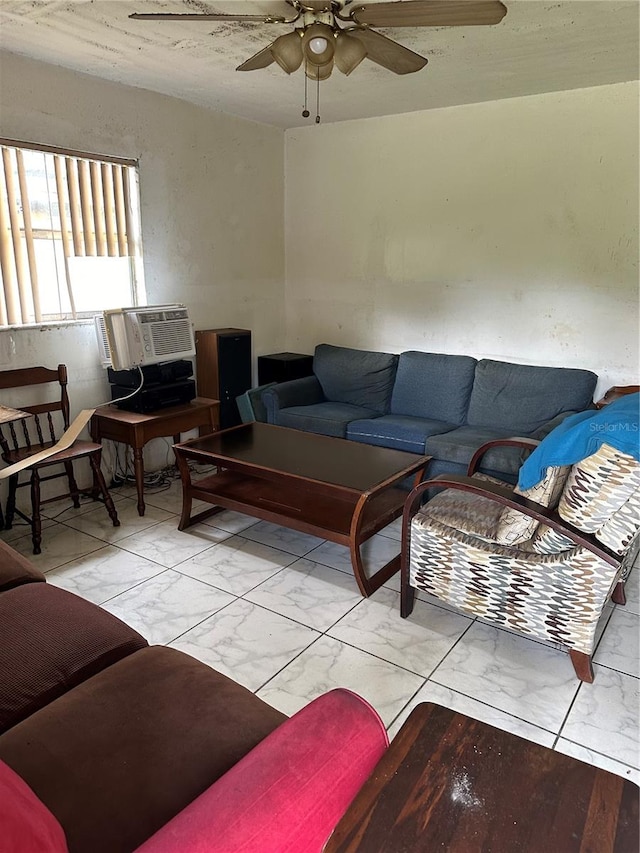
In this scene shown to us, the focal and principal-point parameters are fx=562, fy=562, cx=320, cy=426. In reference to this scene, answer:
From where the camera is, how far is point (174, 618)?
2312 millimetres

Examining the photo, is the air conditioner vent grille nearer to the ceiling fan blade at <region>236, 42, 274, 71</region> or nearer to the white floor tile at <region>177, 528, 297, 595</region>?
the white floor tile at <region>177, 528, 297, 595</region>

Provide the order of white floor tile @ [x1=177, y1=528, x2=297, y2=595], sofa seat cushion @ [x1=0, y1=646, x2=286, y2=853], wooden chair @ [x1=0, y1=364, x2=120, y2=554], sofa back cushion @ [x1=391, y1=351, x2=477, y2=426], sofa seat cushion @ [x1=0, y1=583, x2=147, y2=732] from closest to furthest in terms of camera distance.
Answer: sofa seat cushion @ [x1=0, y1=646, x2=286, y2=853] → sofa seat cushion @ [x1=0, y1=583, x2=147, y2=732] → white floor tile @ [x1=177, y1=528, x2=297, y2=595] → wooden chair @ [x1=0, y1=364, x2=120, y2=554] → sofa back cushion @ [x1=391, y1=351, x2=477, y2=426]

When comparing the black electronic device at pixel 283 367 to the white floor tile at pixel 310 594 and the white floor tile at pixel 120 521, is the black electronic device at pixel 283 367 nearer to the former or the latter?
the white floor tile at pixel 120 521

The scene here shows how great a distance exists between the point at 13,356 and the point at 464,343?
2916 millimetres

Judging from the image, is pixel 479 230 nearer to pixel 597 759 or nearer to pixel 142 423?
pixel 142 423

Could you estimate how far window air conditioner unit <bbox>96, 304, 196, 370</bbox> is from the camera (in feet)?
10.5

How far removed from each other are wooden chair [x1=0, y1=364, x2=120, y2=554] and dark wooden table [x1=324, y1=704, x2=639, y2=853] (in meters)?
2.45

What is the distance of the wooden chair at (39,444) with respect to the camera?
288 centimetres

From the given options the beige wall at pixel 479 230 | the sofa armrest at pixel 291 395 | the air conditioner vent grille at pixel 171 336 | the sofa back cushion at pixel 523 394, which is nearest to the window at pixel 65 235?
the air conditioner vent grille at pixel 171 336

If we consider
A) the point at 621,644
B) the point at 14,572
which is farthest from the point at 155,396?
the point at 621,644

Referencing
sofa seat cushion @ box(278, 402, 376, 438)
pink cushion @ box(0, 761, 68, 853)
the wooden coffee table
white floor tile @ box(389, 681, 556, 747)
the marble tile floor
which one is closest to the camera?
pink cushion @ box(0, 761, 68, 853)

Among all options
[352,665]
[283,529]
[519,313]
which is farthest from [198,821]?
[519,313]

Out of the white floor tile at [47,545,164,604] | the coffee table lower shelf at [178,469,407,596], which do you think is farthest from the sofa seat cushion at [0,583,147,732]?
the coffee table lower shelf at [178,469,407,596]

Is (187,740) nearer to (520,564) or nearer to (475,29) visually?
(520,564)
